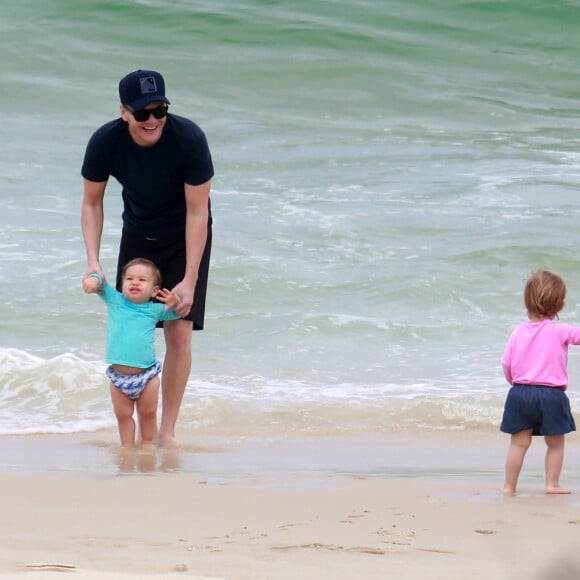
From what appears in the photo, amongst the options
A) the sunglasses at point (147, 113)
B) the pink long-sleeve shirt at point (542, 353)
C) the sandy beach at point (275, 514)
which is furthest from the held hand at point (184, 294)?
the pink long-sleeve shirt at point (542, 353)

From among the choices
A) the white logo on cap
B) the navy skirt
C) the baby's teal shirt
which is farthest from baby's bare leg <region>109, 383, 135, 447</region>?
the navy skirt

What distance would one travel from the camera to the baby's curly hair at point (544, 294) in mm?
4785

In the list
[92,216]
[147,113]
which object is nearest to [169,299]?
[92,216]

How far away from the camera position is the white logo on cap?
5039 millimetres

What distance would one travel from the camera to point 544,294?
4797mm

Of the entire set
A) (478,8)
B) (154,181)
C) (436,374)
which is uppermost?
(478,8)

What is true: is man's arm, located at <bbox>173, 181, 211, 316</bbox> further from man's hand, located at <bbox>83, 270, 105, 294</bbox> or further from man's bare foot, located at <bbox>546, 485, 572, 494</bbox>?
man's bare foot, located at <bbox>546, 485, 572, 494</bbox>

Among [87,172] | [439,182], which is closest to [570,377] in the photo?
[87,172]

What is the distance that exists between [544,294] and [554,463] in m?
0.66

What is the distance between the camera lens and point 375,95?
54.1 feet

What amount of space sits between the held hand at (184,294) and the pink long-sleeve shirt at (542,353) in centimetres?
141

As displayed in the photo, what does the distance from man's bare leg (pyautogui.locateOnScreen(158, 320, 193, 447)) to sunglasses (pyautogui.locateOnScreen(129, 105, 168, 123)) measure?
96cm

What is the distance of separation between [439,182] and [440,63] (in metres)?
6.83

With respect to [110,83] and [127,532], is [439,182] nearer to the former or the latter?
[110,83]
